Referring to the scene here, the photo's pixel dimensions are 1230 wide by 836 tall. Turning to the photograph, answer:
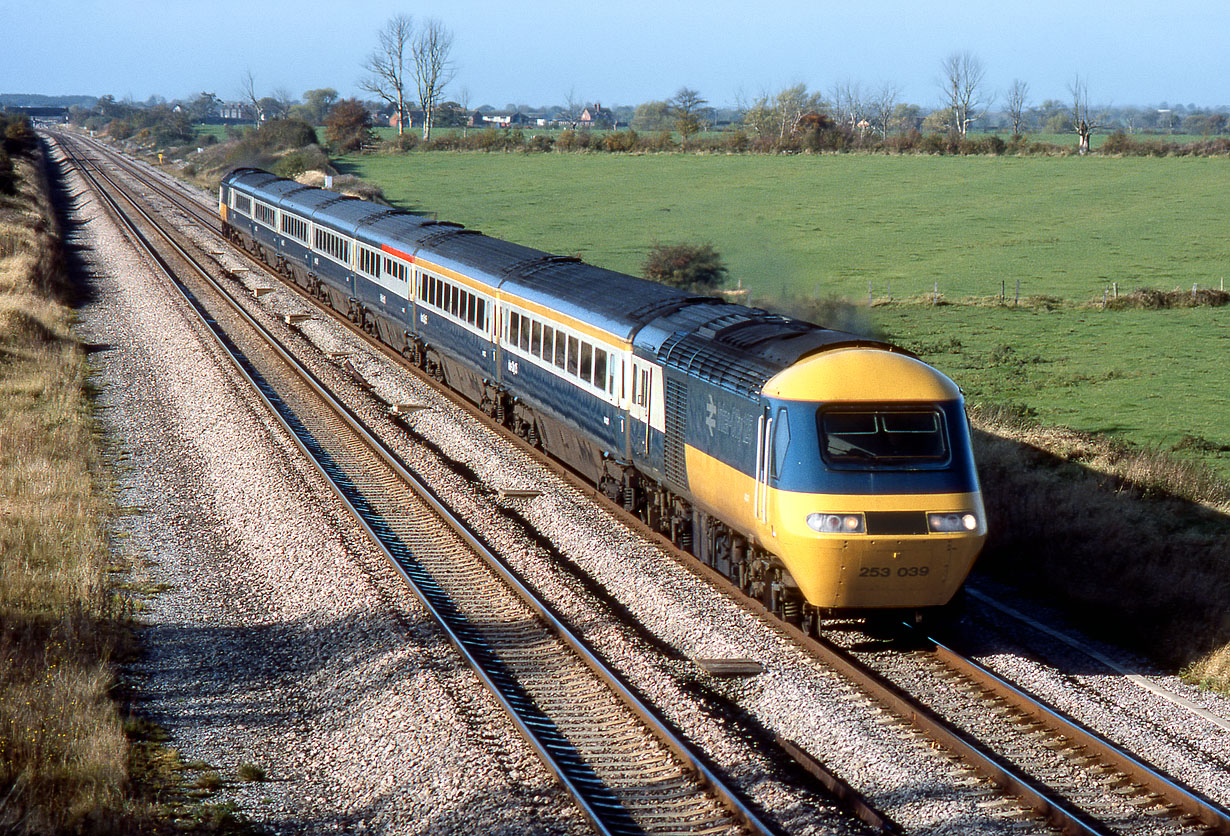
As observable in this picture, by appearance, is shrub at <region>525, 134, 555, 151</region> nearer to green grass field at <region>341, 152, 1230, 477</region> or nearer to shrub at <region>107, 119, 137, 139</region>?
green grass field at <region>341, 152, 1230, 477</region>

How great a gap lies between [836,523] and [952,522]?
3.61 ft

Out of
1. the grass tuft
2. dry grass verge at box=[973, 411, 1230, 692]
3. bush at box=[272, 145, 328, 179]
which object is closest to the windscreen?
dry grass verge at box=[973, 411, 1230, 692]

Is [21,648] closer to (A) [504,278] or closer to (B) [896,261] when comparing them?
(A) [504,278]

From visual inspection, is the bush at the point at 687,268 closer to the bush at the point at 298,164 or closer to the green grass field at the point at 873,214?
the green grass field at the point at 873,214

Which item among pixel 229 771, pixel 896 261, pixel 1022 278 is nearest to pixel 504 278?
pixel 229 771

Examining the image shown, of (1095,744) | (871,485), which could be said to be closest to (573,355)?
(871,485)

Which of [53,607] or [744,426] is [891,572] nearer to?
[744,426]

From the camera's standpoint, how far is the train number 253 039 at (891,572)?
36.8 feet

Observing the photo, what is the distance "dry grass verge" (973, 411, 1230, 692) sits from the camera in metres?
12.8

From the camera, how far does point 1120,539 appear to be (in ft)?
50.0

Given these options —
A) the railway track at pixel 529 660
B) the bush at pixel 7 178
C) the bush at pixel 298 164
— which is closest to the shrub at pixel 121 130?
the bush at pixel 298 164

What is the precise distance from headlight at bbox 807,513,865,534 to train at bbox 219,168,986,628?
13 millimetres

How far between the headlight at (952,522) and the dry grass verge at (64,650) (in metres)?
6.50

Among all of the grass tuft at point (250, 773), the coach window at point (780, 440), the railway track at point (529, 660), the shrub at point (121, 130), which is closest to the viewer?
the railway track at point (529, 660)
